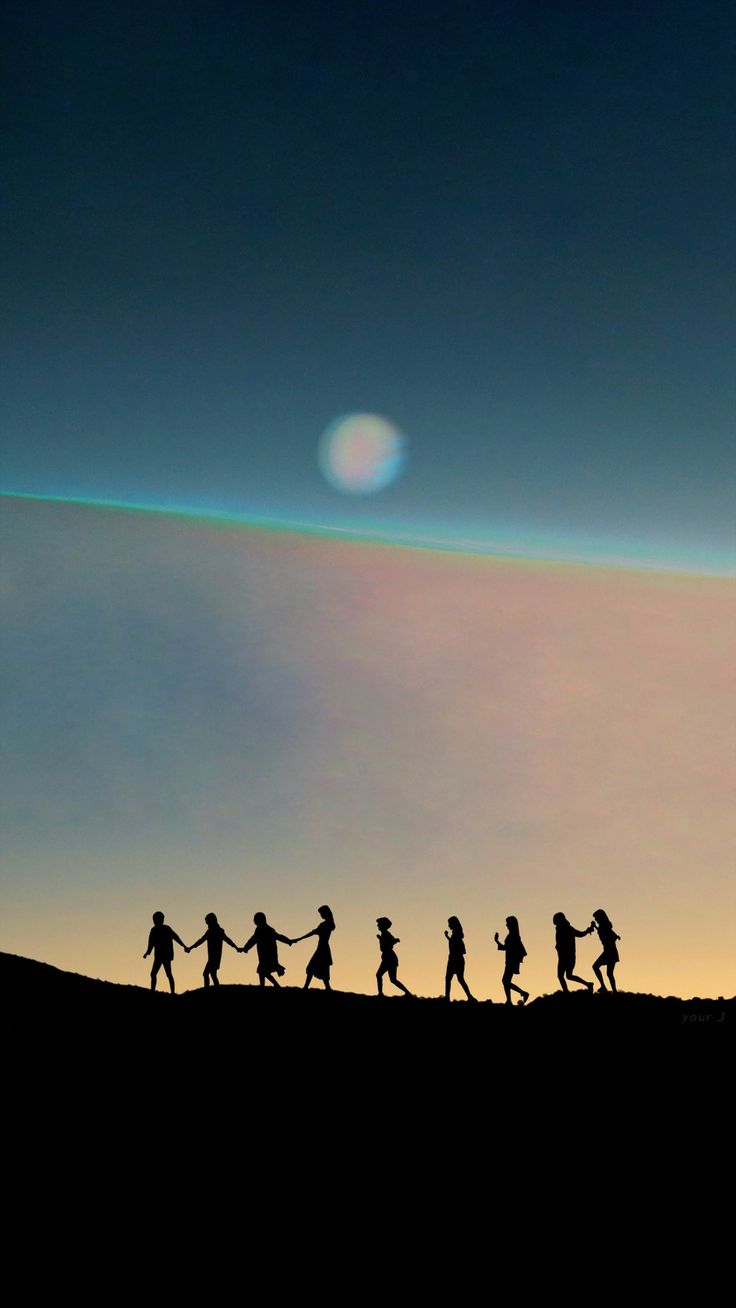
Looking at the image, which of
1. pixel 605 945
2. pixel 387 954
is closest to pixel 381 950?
pixel 387 954

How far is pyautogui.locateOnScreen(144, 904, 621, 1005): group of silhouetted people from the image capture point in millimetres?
24719

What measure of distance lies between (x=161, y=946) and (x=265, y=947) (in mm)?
2861

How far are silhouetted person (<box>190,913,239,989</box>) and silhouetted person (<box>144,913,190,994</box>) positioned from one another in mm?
576

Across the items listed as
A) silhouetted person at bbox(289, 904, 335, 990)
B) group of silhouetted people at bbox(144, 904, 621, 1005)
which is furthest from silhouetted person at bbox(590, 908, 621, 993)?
silhouetted person at bbox(289, 904, 335, 990)

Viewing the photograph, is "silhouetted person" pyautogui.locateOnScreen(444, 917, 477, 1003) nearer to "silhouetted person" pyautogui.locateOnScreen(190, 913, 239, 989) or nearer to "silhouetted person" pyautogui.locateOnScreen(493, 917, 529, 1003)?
"silhouetted person" pyautogui.locateOnScreen(493, 917, 529, 1003)

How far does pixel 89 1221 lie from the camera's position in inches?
427

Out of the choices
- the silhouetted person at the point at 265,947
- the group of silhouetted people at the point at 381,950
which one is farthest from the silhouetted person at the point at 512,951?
the silhouetted person at the point at 265,947

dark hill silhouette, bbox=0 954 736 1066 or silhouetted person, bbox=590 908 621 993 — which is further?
silhouetted person, bbox=590 908 621 993

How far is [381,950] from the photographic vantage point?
82.2 feet

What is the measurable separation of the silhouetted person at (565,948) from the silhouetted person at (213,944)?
8.28m

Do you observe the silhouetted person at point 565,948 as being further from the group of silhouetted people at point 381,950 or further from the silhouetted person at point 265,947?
the silhouetted person at point 265,947

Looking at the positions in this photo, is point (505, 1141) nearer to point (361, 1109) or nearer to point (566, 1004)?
point (361, 1109)

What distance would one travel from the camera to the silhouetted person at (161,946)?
25438 millimetres

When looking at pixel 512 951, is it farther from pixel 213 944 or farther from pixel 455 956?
pixel 213 944
